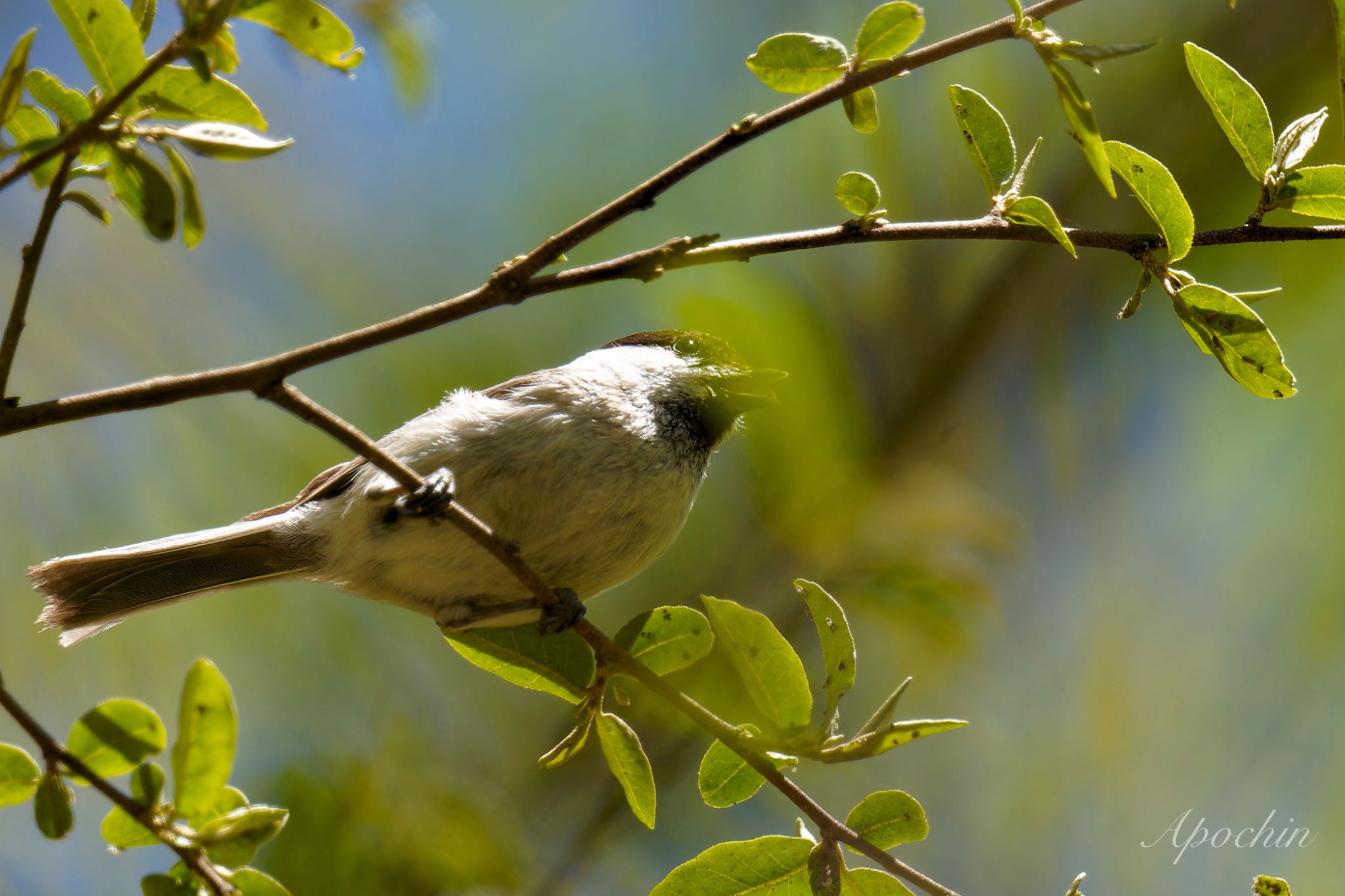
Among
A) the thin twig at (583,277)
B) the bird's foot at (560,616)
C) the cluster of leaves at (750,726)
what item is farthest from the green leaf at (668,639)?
the thin twig at (583,277)

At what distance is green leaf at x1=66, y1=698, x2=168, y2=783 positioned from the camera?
3.72 feet

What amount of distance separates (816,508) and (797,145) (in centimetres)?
179

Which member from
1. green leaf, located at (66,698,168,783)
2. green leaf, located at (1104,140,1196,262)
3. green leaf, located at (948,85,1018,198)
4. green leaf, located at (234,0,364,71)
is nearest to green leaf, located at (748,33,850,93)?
green leaf, located at (948,85,1018,198)

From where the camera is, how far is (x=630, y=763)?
5.22 feet

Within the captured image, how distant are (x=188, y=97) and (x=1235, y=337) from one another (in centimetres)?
138

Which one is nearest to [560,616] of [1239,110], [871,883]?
[871,883]

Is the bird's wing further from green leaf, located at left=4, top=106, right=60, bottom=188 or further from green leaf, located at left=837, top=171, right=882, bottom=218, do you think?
green leaf, located at left=837, top=171, right=882, bottom=218

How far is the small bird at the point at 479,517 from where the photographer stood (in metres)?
2.24

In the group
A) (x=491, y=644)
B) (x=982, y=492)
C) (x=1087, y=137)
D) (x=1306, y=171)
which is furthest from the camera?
(x=982, y=492)

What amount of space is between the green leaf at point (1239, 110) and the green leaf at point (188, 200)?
4.46 feet

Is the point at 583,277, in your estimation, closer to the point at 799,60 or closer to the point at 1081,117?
the point at 799,60

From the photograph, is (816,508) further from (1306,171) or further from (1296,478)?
(1296,478)

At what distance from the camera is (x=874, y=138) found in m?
4.23

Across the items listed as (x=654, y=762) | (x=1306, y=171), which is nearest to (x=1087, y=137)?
(x=1306, y=171)
